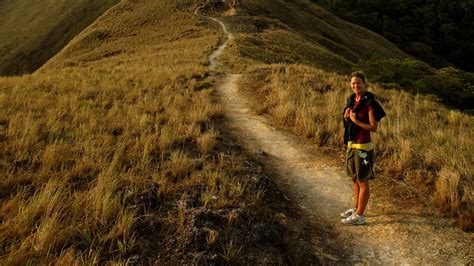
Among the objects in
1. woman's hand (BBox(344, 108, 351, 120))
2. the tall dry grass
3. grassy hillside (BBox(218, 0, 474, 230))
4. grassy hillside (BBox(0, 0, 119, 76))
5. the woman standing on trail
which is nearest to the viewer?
the woman standing on trail

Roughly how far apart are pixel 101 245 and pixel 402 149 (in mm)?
6397

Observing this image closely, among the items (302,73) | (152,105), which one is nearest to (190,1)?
(302,73)

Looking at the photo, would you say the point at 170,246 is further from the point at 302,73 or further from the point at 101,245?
the point at 302,73

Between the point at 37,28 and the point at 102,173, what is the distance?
2834 inches

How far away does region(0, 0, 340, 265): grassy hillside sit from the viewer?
13.1 feet

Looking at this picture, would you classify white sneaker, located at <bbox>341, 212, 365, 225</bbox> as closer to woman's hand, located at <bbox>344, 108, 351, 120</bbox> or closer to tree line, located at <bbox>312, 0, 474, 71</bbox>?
woman's hand, located at <bbox>344, 108, 351, 120</bbox>

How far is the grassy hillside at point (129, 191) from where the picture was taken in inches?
157

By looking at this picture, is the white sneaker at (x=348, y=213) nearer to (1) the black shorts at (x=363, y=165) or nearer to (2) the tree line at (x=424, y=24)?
(1) the black shorts at (x=363, y=165)

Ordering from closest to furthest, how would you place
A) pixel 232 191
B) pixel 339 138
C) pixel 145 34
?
pixel 232 191
pixel 339 138
pixel 145 34

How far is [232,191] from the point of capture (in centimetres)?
546

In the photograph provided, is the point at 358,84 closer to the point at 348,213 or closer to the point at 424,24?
the point at 348,213

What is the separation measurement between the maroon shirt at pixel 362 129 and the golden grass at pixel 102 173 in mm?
1802

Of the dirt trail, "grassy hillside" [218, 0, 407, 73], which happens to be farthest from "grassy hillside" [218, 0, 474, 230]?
"grassy hillside" [218, 0, 407, 73]

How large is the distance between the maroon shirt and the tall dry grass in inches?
68.4
